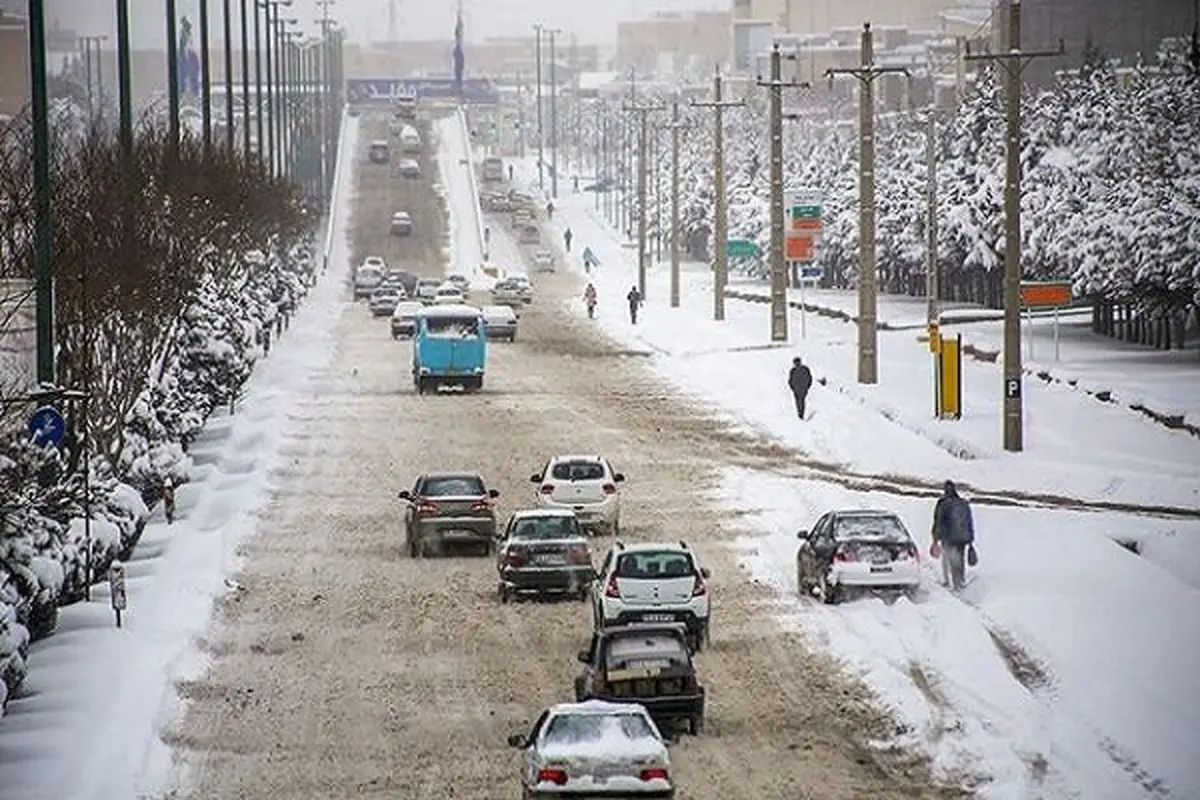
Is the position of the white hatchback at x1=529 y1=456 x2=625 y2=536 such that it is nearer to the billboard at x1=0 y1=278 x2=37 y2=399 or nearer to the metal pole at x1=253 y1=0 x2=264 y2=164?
the billboard at x1=0 y1=278 x2=37 y2=399

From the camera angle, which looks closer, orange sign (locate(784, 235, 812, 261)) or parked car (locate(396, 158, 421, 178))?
orange sign (locate(784, 235, 812, 261))

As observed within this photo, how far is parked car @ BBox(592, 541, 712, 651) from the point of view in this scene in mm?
32219

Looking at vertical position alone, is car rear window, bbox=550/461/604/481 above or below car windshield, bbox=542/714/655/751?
below

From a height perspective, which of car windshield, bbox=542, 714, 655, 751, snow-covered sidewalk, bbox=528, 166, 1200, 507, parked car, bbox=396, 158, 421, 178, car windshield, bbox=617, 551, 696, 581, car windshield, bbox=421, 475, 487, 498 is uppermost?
parked car, bbox=396, 158, 421, 178

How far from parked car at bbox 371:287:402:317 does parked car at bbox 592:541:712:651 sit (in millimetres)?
71983

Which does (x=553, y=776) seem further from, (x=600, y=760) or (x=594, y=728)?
(x=594, y=728)

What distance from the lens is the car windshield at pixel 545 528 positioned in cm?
3672

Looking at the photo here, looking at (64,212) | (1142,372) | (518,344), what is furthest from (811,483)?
(518,344)

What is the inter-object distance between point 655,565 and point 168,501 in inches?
528

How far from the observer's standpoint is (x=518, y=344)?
88.6 metres

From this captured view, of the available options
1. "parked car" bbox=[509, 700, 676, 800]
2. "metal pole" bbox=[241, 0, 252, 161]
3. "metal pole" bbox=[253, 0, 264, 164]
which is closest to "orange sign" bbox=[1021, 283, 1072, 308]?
"metal pole" bbox=[241, 0, 252, 161]

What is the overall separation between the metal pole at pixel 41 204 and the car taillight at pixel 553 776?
12510mm

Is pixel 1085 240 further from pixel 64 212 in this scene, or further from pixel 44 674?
pixel 44 674

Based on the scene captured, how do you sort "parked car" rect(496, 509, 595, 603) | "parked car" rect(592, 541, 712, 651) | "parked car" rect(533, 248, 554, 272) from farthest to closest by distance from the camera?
"parked car" rect(533, 248, 554, 272) → "parked car" rect(496, 509, 595, 603) → "parked car" rect(592, 541, 712, 651)
